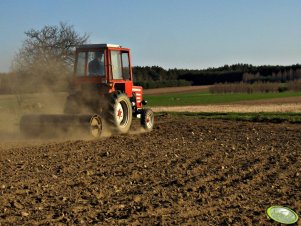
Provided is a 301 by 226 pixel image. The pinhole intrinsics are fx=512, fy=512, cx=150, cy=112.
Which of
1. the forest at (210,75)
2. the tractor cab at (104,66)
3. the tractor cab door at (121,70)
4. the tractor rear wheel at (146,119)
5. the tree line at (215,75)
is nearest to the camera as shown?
the tractor cab at (104,66)

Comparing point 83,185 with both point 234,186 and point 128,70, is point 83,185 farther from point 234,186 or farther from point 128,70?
point 128,70

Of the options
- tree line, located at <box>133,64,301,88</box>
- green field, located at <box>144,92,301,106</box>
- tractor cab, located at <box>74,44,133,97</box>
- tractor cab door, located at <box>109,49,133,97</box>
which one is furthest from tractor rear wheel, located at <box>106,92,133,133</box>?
tree line, located at <box>133,64,301,88</box>

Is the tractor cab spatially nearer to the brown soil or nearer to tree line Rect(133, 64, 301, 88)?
→ the brown soil

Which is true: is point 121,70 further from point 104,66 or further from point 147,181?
point 147,181

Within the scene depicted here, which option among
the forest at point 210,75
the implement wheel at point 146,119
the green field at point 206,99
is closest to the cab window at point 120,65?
the implement wheel at point 146,119

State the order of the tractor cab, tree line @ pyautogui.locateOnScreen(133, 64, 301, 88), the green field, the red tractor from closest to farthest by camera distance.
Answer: the red tractor < the tractor cab < the green field < tree line @ pyautogui.locateOnScreen(133, 64, 301, 88)

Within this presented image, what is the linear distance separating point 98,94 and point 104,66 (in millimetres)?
824

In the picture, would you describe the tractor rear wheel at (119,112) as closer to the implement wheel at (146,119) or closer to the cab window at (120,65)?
the cab window at (120,65)

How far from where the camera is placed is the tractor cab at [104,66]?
1376 cm

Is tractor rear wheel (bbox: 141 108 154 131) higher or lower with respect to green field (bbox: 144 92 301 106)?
higher

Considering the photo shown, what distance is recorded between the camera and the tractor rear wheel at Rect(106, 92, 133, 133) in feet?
43.5

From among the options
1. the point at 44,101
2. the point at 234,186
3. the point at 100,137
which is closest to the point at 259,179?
the point at 234,186

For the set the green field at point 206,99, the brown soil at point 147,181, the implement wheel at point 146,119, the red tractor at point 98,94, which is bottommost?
the green field at point 206,99

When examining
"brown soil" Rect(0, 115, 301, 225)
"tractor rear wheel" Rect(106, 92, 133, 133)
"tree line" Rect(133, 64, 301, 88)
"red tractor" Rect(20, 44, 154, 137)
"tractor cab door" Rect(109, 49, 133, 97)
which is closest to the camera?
"brown soil" Rect(0, 115, 301, 225)
